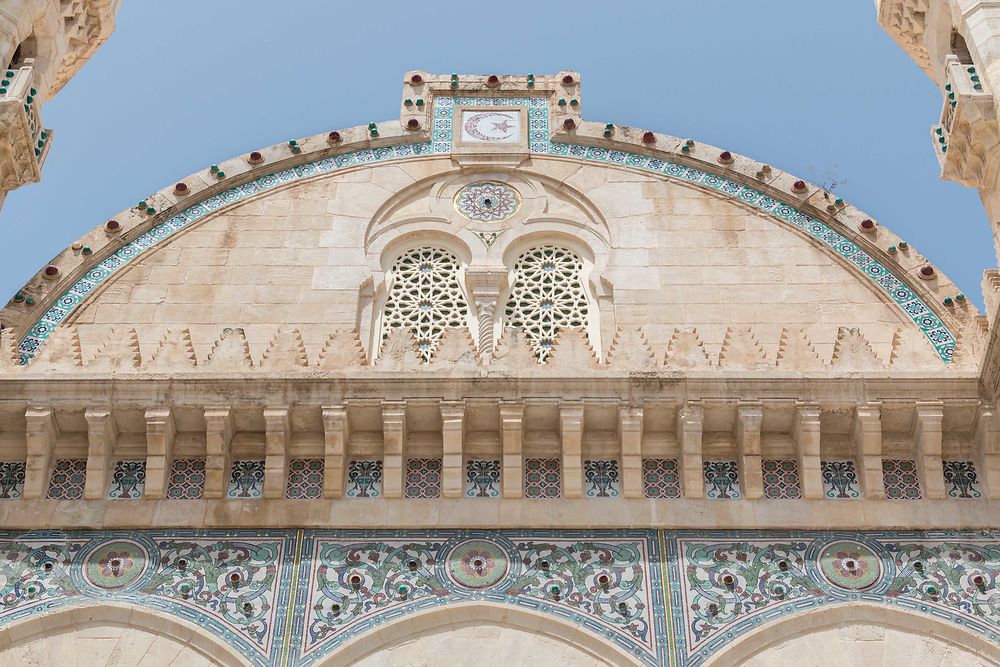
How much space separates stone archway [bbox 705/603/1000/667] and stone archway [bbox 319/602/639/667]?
684 mm

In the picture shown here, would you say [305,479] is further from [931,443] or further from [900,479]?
[931,443]

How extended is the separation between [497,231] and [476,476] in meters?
2.35

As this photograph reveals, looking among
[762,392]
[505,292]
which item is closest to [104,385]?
[505,292]

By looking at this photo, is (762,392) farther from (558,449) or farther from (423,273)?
(423,273)

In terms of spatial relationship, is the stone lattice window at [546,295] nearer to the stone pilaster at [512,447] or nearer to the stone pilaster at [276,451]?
the stone pilaster at [512,447]

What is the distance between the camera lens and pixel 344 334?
906 cm

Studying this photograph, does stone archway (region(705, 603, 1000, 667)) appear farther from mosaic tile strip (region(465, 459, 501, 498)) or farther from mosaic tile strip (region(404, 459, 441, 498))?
mosaic tile strip (region(404, 459, 441, 498))

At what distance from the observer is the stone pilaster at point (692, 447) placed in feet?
28.7

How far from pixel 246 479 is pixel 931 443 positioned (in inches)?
157

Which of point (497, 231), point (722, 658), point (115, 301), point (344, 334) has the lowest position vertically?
point (722, 658)

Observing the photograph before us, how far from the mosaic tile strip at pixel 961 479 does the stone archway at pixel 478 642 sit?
2.23 meters

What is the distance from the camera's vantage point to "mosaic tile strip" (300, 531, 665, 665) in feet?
27.0

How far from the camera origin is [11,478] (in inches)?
350

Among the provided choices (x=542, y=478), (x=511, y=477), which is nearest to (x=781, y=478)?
(x=542, y=478)
